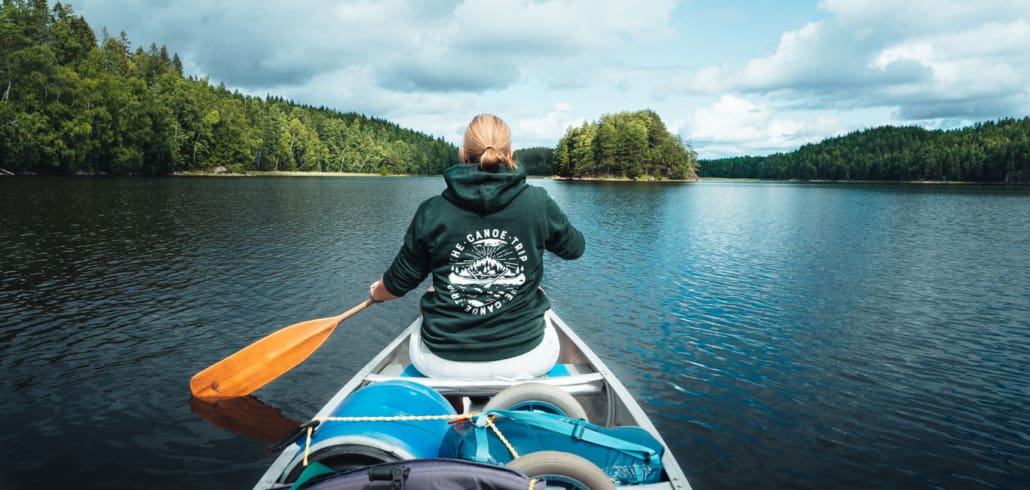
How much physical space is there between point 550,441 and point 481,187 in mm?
1631

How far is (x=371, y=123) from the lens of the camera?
7623 inches

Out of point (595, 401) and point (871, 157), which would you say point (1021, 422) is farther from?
point (871, 157)

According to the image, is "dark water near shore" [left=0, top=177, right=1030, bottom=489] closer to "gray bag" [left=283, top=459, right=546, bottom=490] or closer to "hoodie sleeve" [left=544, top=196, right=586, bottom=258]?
"hoodie sleeve" [left=544, top=196, right=586, bottom=258]

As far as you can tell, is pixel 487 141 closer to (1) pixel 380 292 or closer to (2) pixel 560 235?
(2) pixel 560 235

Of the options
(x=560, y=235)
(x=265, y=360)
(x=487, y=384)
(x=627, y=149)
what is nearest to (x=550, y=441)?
(x=487, y=384)

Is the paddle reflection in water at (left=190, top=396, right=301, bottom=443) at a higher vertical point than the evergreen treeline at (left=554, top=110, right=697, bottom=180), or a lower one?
lower

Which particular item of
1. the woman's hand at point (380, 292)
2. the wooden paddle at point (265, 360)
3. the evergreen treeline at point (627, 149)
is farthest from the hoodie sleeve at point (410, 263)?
the evergreen treeline at point (627, 149)

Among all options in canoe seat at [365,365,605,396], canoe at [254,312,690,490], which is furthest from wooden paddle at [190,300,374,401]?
canoe seat at [365,365,605,396]

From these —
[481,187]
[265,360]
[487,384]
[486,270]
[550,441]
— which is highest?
[481,187]

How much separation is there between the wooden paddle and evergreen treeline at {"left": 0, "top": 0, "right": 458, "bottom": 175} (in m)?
75.6

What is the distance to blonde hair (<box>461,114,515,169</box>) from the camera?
3604 millimetres

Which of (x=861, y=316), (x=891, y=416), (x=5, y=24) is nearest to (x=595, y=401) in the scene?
(x=891, y=416)

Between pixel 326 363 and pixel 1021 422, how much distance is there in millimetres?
10337

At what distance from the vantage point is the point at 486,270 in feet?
12.0
